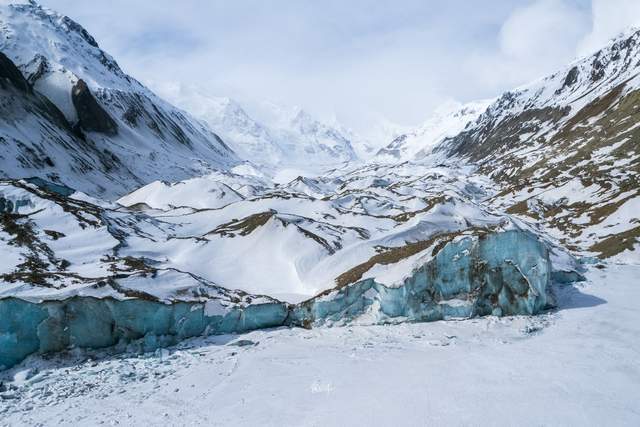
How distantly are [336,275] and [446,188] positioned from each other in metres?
83.3

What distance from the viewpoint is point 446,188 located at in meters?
111

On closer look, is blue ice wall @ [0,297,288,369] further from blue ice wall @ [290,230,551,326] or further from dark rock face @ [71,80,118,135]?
dark rock face @ [71,80,118,135]

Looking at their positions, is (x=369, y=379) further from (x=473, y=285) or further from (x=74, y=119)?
(x=74, y=119)

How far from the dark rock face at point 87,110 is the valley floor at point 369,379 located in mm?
115227

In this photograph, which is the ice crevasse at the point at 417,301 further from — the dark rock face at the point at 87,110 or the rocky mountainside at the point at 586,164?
the dark rock face at the point at 87,110

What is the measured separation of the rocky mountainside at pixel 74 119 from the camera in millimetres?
88969

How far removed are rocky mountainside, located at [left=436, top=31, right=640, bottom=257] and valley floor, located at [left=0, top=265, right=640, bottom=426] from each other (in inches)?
1052

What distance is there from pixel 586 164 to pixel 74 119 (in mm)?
114221

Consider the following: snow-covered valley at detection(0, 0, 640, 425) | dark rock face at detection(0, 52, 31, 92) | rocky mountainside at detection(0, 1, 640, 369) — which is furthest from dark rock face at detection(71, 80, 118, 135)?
snow-covered valley at detection(0, 0, 640, 425)

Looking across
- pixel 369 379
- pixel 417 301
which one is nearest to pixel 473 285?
pixel 417 301

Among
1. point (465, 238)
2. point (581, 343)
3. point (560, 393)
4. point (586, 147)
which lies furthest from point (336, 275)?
point (586, 147)

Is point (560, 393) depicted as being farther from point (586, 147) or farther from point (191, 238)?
point (586, 147)

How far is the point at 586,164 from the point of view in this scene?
99.1 m

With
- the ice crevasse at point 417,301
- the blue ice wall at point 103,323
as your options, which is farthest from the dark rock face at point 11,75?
the ice crevasse at point 417,301
